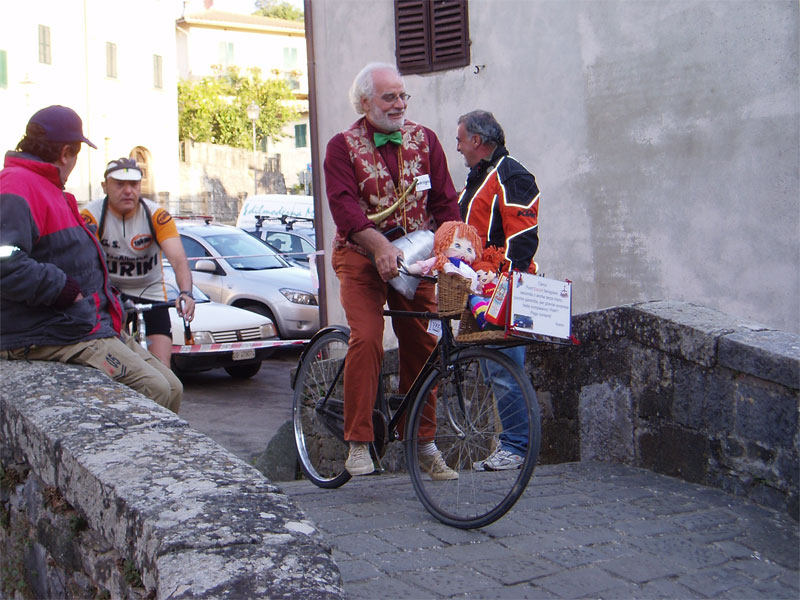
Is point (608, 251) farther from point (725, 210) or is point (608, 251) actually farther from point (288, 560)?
point (288, 560)

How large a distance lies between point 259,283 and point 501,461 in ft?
32.1

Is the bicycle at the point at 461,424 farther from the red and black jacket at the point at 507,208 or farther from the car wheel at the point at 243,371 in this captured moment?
the car wheel at the point at 243,371

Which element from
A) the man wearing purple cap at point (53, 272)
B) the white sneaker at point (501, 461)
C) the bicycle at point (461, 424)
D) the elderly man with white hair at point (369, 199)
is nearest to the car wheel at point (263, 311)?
the bicycle at point (461, 424)

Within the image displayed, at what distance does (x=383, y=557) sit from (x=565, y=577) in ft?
2.15

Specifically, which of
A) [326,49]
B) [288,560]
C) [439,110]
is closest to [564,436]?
[288,560]

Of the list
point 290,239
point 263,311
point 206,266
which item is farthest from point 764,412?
point 290,239

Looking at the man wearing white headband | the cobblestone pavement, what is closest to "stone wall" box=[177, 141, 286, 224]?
the man wearing white headband

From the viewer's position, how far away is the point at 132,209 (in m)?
5.23

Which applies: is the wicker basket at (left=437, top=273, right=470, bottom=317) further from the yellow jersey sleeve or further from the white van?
the white van

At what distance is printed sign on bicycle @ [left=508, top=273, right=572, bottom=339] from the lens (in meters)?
3.74

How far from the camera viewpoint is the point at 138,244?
5309mm

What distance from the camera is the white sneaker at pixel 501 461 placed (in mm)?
4090

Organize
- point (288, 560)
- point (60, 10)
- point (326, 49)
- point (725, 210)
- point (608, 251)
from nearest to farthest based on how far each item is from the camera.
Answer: point (288, 560) → point (725, 210) → point (608, 251) → point (326, 49) → point (60, 10)

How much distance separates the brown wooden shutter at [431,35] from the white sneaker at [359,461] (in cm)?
644
